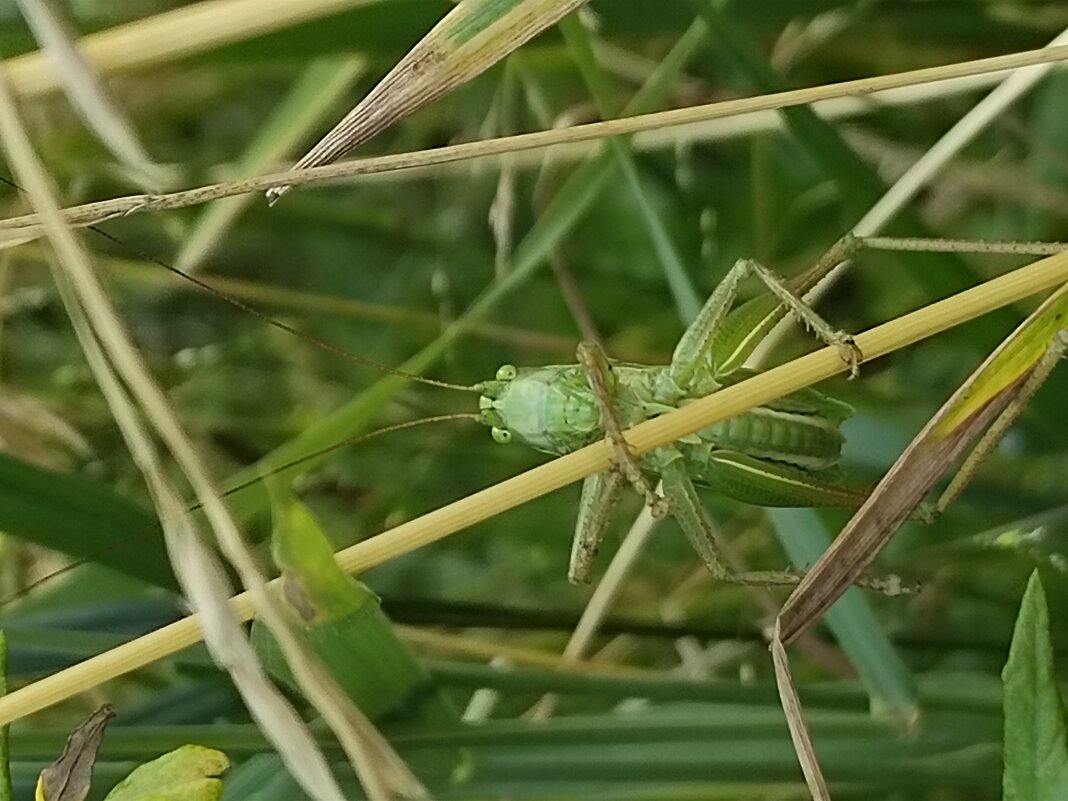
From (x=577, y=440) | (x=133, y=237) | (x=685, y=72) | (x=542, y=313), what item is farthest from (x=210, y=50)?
(x=133, y=237)

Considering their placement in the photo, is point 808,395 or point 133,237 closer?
point 808,395

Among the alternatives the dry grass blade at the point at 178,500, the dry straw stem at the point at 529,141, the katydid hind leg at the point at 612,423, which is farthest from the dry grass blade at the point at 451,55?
the katydid hind leg at the point at 612,423

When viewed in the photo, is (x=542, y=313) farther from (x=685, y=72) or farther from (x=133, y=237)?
(x=133, y=237)

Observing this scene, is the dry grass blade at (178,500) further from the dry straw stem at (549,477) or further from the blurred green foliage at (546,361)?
the blurred green foliage at (546,361)

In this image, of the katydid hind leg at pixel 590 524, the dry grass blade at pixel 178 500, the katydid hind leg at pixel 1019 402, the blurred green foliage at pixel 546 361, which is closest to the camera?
the dry grass blade at pixel 178 500

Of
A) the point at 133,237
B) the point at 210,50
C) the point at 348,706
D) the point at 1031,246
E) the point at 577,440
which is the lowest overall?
the point at 348,706

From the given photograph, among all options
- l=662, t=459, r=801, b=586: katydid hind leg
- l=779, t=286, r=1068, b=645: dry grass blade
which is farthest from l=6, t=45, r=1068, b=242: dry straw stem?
l=662, t=459, r=801, b=586: katydid hind leg

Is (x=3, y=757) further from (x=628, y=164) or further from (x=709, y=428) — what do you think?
(x=628, y=164)

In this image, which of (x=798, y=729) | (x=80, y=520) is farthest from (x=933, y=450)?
(x=80, y=520)
